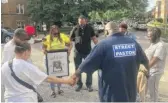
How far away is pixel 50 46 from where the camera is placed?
339 inches

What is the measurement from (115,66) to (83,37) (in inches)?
173

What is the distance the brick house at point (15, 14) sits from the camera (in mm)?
49281

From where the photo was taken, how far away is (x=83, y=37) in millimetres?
9047

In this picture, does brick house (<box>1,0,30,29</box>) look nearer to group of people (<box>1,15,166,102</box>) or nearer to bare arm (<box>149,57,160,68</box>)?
bare arm (<box>149,57,160,68</box>)

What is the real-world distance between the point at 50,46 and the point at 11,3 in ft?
141

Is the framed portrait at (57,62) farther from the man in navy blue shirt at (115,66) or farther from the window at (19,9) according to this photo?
the window at (19,9)

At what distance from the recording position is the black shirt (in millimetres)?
9023

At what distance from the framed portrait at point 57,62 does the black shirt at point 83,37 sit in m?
0.48

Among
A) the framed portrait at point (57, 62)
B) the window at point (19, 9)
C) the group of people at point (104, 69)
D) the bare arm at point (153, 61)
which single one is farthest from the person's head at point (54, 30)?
the window at point (19, 9)

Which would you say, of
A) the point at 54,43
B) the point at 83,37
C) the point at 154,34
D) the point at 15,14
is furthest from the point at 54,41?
the point at 15,14

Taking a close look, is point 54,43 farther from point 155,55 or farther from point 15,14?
point 15,14

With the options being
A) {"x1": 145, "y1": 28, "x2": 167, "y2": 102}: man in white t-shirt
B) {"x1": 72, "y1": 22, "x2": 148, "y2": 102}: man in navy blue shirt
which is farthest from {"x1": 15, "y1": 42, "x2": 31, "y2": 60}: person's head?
{"x1": 145, "y1": 28, "x2": 167, "y2": 102}: man in white t-shirt

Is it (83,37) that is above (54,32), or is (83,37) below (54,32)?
below

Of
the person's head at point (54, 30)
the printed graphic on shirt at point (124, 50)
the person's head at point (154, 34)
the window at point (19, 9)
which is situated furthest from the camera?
the window at point (19, 9)
